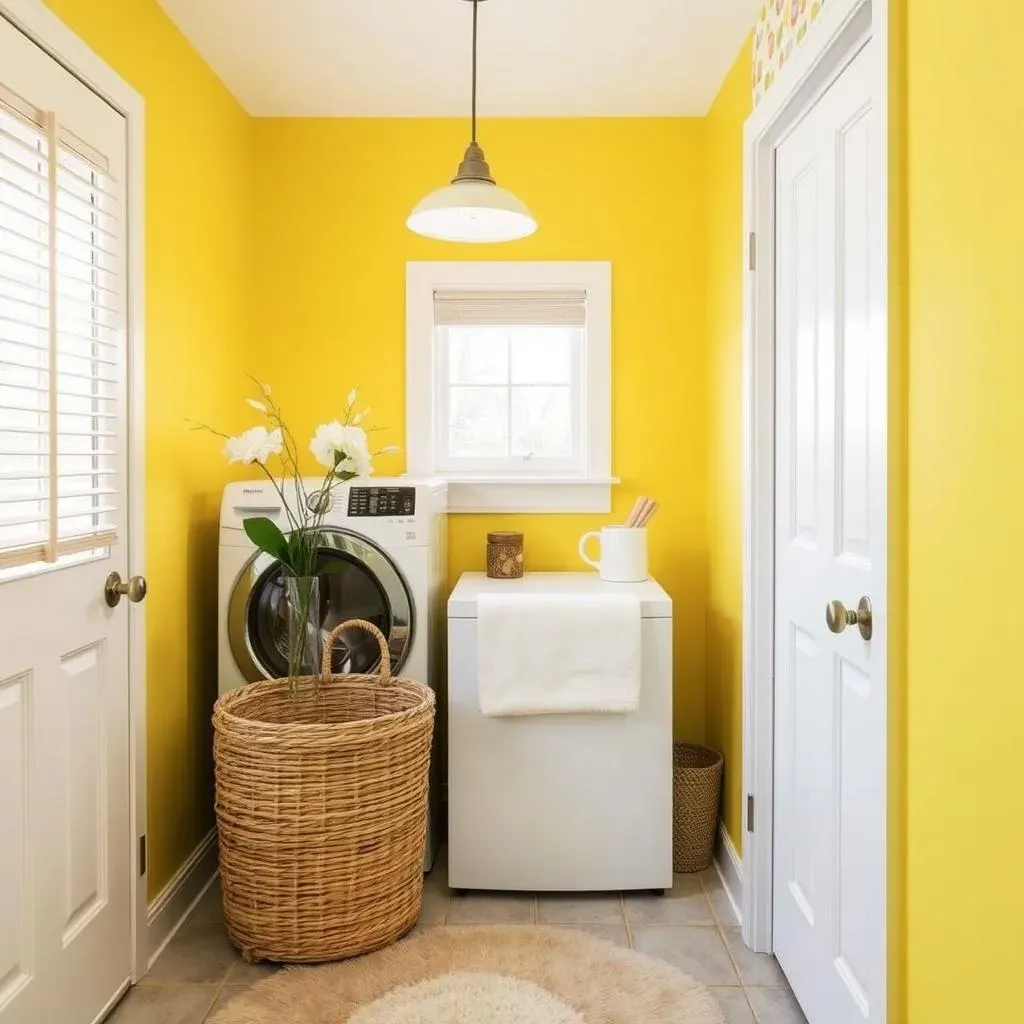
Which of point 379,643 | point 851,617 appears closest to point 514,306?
point 379,643

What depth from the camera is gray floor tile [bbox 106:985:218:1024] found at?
201 centimetres

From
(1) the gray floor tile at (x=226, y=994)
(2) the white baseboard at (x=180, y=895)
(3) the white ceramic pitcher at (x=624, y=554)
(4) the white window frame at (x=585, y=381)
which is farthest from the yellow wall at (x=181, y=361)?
(3) the white ceramic pitcher at (x=624, y=554)

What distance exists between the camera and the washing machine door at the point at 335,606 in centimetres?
263

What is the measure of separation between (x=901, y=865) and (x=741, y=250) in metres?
1.68

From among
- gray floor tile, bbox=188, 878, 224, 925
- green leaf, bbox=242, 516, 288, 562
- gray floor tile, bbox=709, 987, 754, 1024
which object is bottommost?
gray floor tile, bbox=709, 987, 754, 1024

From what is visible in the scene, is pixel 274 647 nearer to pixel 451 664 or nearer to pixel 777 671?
pixel 451 664

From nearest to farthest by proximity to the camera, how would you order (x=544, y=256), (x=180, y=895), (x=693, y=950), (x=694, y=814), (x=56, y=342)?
(x=56, y=342) < (x=693, y=950) < (x=180, y=895) < (x=694, y=814) < (x=544, y=256)

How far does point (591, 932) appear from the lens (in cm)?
241

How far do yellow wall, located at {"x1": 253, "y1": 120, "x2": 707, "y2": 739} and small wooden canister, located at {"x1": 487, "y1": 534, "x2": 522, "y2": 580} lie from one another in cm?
47

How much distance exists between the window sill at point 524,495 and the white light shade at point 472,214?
965 mm

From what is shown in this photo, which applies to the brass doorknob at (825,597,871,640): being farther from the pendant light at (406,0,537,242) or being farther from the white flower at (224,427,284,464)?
the white flower at (224,427,284,464)

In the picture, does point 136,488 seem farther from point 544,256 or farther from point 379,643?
point 544,256

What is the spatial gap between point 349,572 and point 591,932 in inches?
47.0

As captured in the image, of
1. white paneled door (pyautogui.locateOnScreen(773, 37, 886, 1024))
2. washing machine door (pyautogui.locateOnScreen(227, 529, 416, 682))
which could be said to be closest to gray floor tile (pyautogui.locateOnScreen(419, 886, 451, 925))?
washing machine door (pyautogui.locateOnScreen(227, 529, 416, 682))
